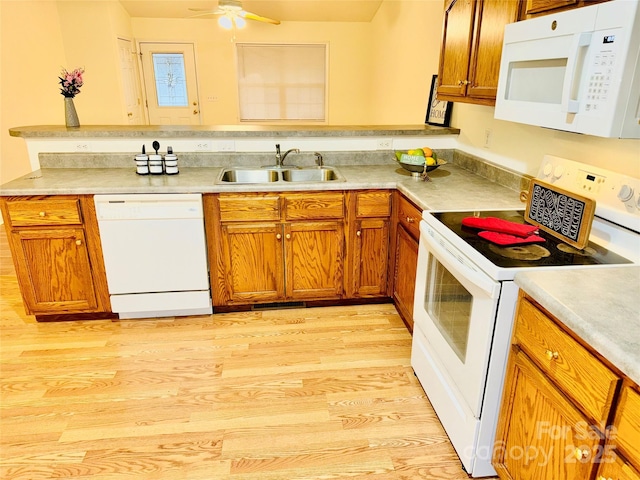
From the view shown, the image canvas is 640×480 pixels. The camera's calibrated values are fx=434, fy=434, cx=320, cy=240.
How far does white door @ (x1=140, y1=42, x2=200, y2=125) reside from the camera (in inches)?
265

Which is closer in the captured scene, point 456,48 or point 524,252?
point 524,252

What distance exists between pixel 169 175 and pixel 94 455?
62.5 inches

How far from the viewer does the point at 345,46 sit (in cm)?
688

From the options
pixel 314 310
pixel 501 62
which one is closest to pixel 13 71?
pixel 314 310

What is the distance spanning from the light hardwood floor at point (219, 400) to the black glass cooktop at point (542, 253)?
0.86m

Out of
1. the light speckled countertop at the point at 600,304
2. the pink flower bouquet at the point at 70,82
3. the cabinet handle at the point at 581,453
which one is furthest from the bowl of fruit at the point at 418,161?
the pink flower bouquet at the point at 70,82

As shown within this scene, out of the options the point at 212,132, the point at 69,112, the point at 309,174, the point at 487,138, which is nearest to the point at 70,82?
the point at 69,112

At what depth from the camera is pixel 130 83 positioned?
6453 mm

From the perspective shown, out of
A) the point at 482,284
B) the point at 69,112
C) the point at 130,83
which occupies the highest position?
the point at 130,83

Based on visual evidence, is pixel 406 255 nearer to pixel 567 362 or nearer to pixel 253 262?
pixel 253 262

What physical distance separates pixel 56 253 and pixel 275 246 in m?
1.26

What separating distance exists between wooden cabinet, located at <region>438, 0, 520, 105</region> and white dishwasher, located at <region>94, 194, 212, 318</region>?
156 cm

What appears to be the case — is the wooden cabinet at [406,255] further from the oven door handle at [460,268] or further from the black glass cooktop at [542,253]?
the black glass cooktop at [542,253]

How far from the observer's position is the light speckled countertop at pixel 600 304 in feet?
3.24
